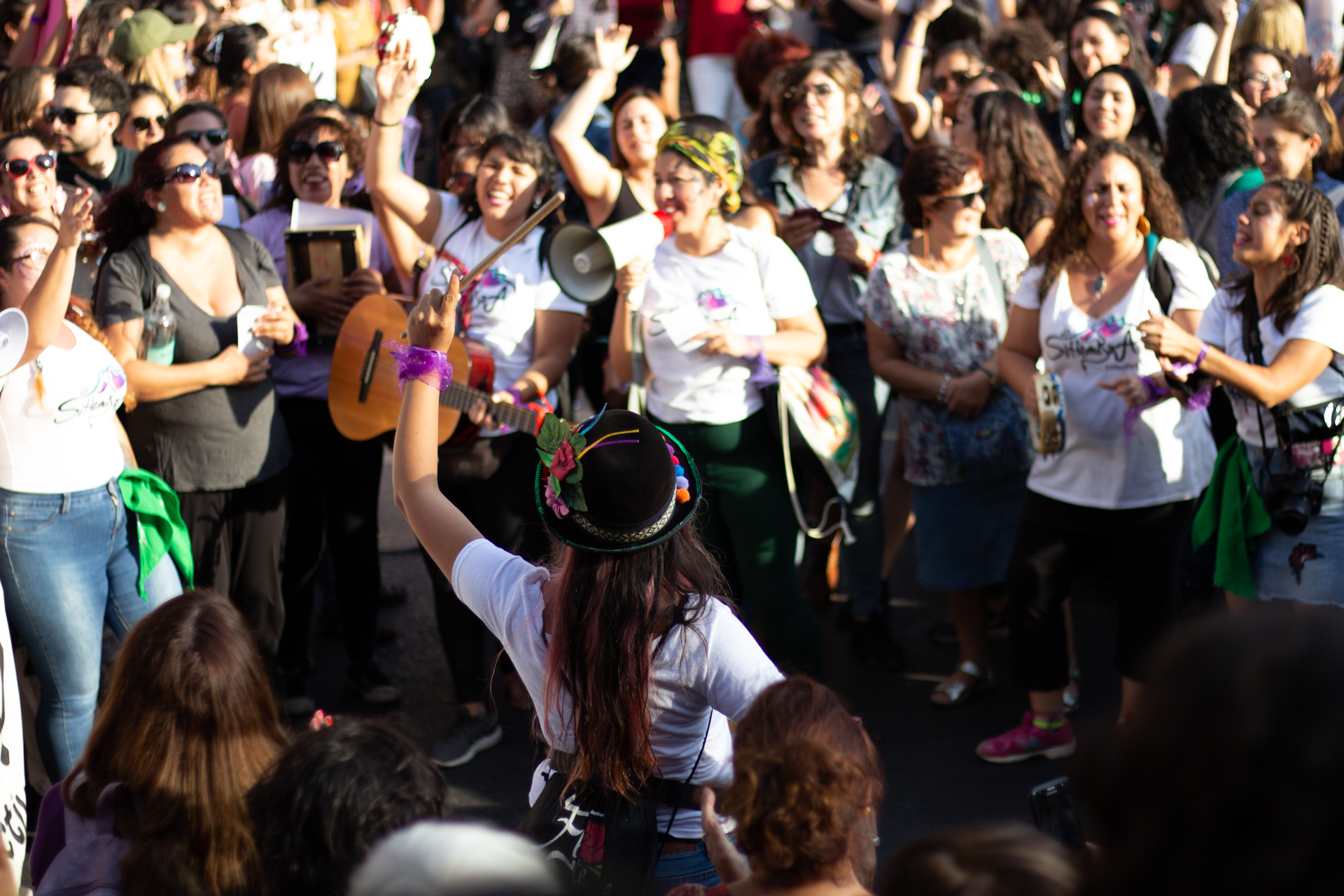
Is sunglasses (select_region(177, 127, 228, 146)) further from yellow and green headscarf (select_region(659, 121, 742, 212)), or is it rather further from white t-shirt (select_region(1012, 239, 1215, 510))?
white t-shirt (select_region(1012, 239, 1215, 510))

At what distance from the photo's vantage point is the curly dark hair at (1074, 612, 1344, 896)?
2.60 feet

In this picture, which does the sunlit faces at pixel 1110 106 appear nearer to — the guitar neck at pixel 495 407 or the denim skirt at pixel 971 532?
the denim skirt at pixel 971 532

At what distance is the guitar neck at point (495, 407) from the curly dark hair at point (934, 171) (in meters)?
1.56

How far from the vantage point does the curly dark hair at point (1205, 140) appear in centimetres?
456

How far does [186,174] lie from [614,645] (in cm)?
257

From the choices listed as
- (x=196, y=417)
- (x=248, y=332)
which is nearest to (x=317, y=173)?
(x=248, y=332)

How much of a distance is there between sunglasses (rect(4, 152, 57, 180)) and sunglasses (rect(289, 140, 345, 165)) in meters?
0.83

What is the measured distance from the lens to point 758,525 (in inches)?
149

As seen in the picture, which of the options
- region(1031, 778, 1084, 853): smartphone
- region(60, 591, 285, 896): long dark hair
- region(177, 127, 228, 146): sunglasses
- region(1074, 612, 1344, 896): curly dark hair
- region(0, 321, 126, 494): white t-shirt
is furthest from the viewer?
region(177, 127, 228, 146): sunglasses

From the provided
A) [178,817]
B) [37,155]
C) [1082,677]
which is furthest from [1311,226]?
[37,155]

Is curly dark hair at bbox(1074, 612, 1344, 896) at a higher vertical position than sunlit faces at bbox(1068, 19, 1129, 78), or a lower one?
lower

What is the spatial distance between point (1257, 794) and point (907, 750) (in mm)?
3237

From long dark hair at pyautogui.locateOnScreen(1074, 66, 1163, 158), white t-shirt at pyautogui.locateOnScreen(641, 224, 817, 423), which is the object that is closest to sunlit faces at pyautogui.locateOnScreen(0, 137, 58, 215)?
white t-shirt at pyautogui.locateOnScreen(641, 224, 817, 423)

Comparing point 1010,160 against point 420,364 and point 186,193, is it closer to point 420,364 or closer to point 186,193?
point 186,193
